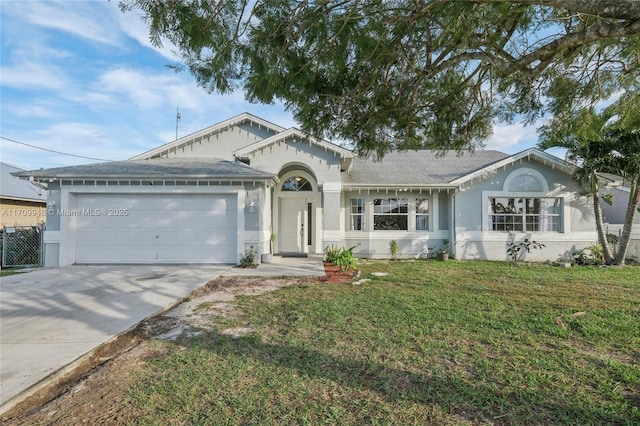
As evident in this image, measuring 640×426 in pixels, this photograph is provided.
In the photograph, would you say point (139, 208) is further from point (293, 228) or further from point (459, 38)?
point (459, 38)

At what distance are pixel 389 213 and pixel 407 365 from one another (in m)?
10.9

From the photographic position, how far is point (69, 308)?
6.12m

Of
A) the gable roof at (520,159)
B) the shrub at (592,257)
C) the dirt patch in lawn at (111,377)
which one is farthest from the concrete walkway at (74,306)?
the shrub at (592,257)

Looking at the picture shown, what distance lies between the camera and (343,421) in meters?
2.69

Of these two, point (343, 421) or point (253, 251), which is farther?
point (253, 251)

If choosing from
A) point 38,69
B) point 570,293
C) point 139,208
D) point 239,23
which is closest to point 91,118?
point 38,69

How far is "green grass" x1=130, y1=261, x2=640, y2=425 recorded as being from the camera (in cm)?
283

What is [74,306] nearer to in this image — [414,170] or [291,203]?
[291,203]

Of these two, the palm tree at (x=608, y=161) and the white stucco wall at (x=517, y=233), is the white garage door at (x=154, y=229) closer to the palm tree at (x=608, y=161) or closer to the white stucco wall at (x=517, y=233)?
the white stucco wall at (x=517, y=233)

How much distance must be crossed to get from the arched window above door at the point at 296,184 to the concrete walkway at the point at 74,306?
447 centimetres

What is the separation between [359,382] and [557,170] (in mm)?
14126

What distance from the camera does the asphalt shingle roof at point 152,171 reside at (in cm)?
1125

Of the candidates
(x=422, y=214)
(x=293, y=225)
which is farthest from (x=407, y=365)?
(x=293, y=225)

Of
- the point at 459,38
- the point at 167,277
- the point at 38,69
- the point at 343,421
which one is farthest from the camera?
the point at 38,69
